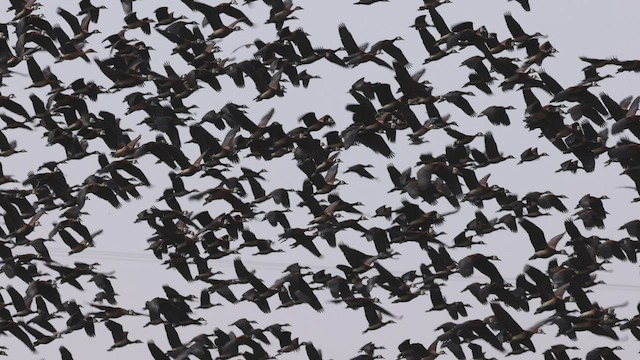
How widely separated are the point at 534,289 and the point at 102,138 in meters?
11.5

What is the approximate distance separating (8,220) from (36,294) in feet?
7.82

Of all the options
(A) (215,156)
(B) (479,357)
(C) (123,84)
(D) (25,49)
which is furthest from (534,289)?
(D) (25,49)

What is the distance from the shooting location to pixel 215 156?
144 feet

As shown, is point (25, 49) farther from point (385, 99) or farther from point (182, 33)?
point (385, 99)

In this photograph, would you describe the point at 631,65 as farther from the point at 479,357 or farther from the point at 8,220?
the point at 8,220

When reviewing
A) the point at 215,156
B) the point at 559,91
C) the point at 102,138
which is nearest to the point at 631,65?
the point at 559,91

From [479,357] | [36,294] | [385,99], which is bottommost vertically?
[479,357]

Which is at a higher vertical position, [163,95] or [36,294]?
[163,95]

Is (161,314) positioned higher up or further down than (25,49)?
further down

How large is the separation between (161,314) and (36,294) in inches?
129

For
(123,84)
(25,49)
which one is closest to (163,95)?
(123,84)

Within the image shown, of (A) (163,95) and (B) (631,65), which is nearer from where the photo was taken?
(B) (631,65)

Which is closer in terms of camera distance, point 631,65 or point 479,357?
point 631,65

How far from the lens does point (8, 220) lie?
46875 mm
